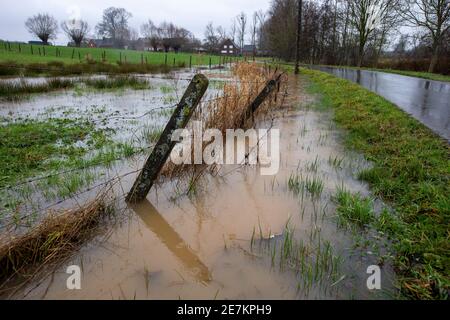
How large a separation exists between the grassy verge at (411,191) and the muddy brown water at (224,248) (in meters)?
0.20

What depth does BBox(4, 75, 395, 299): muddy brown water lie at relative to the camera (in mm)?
2383

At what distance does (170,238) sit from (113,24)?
122777mm

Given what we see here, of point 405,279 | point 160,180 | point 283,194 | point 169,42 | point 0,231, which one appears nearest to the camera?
point 405,279

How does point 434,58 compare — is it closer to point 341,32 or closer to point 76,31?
point 341,32

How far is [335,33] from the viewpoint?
4153 centimetres

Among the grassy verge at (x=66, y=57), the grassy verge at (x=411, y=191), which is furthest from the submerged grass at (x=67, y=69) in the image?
the grassy verge at (x=411, y=191)

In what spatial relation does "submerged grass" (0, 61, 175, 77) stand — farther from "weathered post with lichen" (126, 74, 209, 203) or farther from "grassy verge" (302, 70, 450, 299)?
"grassy verge" (302, 70, 450, 299)

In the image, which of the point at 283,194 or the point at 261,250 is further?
the point at 283,194

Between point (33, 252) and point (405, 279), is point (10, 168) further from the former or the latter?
point (405, 279)

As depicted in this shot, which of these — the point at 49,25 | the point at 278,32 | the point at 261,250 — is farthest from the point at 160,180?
the point at 49,25

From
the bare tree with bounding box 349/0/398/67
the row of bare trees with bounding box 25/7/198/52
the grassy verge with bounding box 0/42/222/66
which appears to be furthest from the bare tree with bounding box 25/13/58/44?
the bare tree with bounding box 349/0/398/67

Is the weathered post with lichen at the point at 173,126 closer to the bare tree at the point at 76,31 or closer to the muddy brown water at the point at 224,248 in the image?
the muddy brown water at the point at 224,248

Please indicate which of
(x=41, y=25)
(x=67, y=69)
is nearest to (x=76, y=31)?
(x=41, y=25)

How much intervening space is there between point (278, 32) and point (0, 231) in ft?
150
